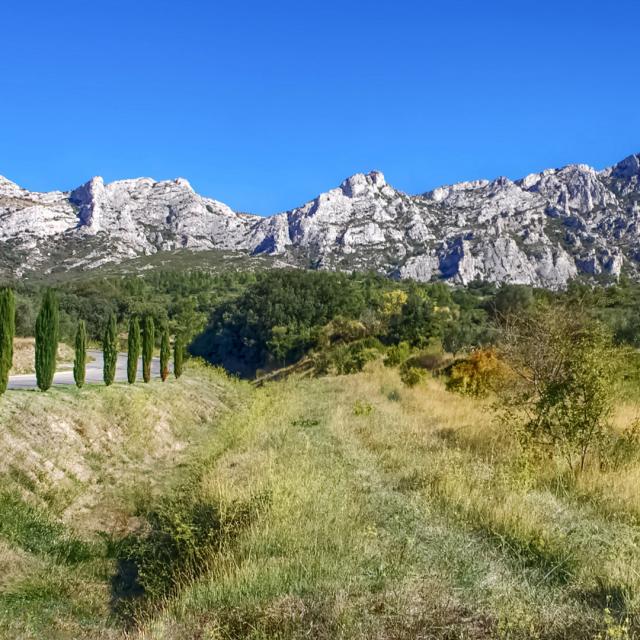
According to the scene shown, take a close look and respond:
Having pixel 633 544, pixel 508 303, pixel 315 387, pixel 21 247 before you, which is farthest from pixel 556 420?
pixel 21 247

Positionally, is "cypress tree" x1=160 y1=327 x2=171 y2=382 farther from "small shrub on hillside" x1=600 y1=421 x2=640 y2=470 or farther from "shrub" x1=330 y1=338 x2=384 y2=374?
"small shrub on hillside" x1=600 y1=421 x2=640 y2=470

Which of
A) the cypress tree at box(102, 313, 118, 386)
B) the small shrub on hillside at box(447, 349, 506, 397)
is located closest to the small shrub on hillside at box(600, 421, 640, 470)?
the small shrub on hillside at box(447, 349, 506, 397)

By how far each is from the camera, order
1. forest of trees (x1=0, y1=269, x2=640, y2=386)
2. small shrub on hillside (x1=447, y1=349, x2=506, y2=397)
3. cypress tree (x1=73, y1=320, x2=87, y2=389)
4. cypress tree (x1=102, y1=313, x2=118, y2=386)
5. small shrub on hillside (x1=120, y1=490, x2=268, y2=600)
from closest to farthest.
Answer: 1. small shrub on hillside (x1=120, y1=490, x2=268, y2=600)
2. cypress tree (x1=73, y1=320, x2=87, y2=389)
3. cypress tree (x1=102, y1=313, x2=118, y2=386)
4. small shrub on hillside (x1=447, y1=349, x2=506, y2=397)
5. forest of trees (x1=0, y1=269, x2=640, y2=386)

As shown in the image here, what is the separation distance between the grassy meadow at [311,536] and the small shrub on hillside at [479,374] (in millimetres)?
6043

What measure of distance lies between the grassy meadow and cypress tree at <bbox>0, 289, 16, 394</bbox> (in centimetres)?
70

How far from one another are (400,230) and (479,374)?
15420 cm

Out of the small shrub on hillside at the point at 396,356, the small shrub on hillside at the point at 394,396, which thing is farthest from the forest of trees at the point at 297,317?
the small shrub on hillside at the point at 394,396

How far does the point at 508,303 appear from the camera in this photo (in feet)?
164

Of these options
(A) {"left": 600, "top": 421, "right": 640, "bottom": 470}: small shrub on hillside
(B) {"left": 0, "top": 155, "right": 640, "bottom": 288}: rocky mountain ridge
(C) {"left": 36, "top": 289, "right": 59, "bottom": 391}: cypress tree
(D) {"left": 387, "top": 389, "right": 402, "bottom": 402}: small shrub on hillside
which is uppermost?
(B) {"left": 0, "top": 155, "right": 640, "bottom": 288}: rocky mountain ridge

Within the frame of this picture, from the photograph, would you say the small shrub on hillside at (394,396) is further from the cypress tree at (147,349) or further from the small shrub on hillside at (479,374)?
the cypress tree at (147,349)

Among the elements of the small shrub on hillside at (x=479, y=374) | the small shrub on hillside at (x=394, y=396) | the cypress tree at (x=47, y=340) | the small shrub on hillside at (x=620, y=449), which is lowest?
the small shrub on hillside at (x=394, y=396)

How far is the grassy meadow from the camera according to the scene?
4273 millimetres

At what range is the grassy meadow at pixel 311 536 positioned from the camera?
4273 mm

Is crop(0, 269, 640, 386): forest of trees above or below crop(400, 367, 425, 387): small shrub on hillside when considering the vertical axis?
above
